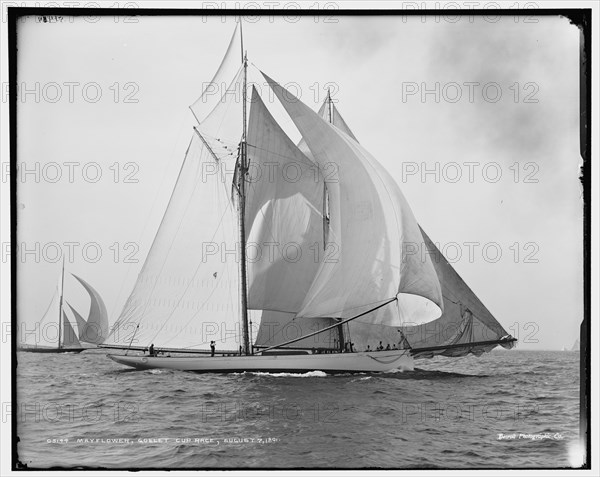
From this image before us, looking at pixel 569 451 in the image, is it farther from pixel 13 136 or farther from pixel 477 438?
pixel 13 136

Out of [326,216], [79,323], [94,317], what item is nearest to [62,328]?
[79,323]

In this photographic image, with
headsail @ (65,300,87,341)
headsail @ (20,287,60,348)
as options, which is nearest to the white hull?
headsail @ (65,300,87,341)

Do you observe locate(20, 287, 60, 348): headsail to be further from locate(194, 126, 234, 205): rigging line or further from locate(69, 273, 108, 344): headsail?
locate(194, 126, 234, 205): rigging line

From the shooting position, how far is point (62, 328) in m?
7.86

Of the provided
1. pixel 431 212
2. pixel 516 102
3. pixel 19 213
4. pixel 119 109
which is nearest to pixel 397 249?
pixel 431 212

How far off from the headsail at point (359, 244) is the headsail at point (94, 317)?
257 cm

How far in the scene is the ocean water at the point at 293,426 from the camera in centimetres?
706

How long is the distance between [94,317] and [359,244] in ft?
10.7

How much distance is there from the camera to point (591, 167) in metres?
7.15

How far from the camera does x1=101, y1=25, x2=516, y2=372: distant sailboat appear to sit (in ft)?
28.2

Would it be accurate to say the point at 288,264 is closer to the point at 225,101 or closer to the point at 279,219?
the point at 279,219

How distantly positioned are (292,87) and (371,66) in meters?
0.85

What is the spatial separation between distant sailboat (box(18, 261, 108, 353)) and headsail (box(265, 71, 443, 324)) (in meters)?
2.65

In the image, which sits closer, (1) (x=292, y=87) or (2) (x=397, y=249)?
(1) (x=292, y=87)
